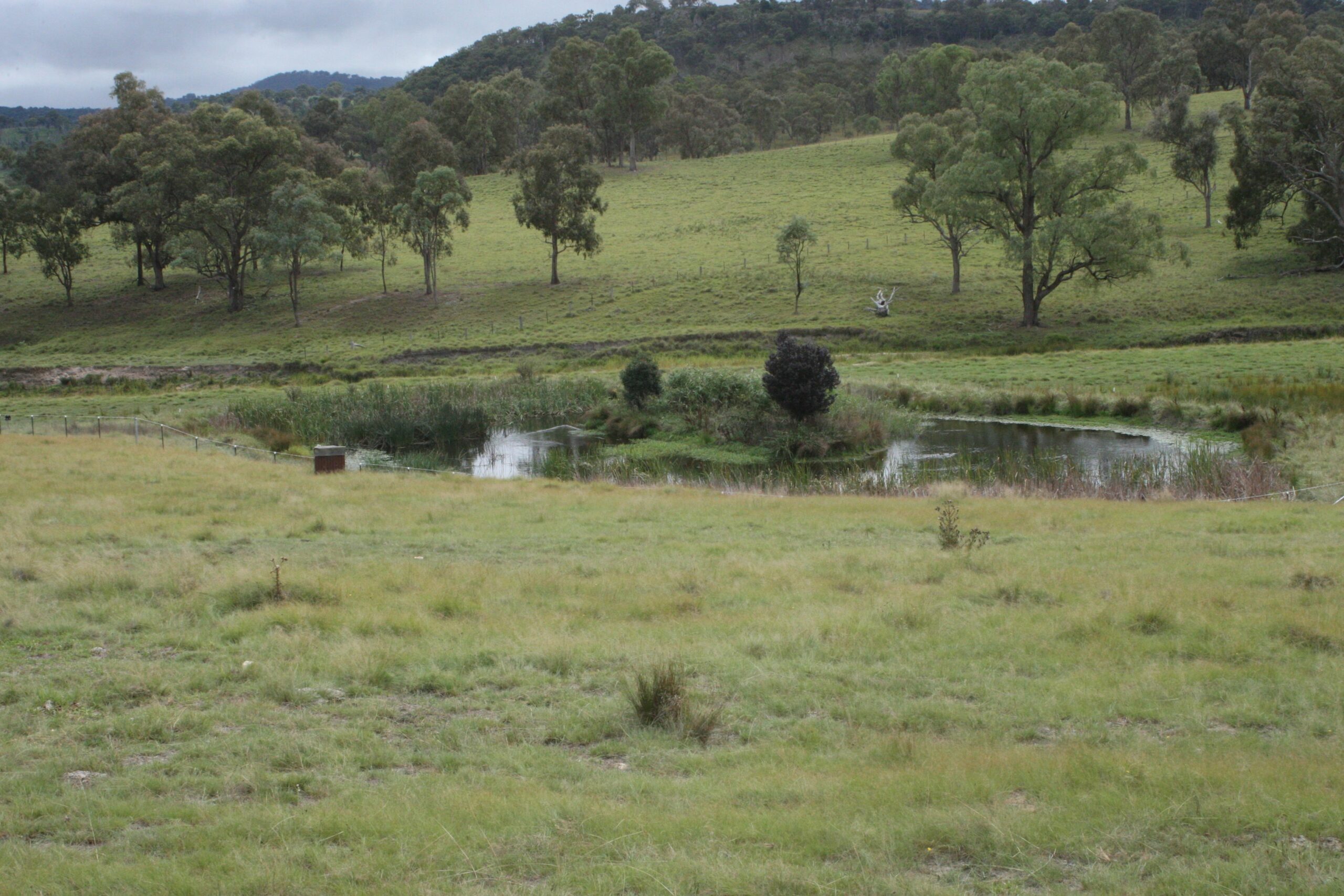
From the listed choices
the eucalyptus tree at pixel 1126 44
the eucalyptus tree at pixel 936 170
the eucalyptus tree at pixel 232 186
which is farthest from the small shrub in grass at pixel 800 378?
the eucalyptus tree at pixel 1126 44

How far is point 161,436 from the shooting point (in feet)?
93.3

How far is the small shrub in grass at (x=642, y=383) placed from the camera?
1377 inches

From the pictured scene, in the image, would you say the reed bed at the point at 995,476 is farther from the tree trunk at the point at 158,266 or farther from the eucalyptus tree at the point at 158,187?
the tree trunk at the point at 158,266

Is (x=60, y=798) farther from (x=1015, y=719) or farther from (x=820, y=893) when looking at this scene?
(x=1015, y=719)

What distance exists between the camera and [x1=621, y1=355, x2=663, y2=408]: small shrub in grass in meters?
35.0

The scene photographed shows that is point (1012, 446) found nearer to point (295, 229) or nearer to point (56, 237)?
point (295, 229)

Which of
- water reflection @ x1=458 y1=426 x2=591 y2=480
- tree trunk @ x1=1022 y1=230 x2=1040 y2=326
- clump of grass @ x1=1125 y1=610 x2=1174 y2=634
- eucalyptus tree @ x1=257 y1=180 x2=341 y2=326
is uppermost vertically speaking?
eucalyptus tree @ x1=257 y1=180 x2=341 y2=326

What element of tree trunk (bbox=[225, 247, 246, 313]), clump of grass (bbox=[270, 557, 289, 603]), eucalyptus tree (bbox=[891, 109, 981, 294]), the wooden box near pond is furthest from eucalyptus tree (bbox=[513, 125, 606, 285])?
clump of grass (bbox=[270, 557, 289, 603])

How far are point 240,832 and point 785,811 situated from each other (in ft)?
9.22

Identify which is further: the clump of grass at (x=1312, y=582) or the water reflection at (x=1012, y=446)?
the water reflection at (x=1012, y=446)

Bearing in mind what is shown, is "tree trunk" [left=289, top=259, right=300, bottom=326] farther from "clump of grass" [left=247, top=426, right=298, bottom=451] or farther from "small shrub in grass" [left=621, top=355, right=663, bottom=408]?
"small shrub in grass" [left=621, top=355, right=663, bottom=408]

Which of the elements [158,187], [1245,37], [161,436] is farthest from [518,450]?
[1245,37]

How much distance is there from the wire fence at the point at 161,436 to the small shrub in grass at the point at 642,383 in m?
8.52

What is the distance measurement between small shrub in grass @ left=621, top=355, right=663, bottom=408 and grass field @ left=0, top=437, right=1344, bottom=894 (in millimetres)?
19728
